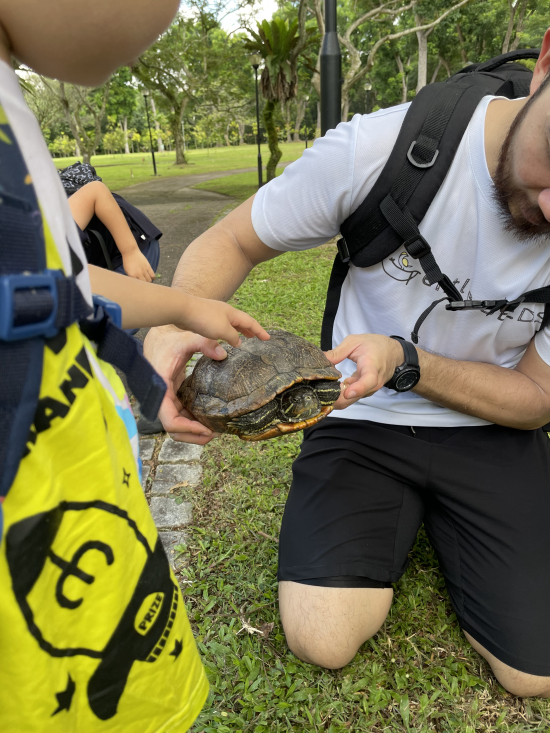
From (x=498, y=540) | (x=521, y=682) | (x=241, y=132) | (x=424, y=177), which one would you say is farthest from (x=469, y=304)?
(x=241, y=132)

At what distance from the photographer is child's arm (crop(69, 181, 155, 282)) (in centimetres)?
308

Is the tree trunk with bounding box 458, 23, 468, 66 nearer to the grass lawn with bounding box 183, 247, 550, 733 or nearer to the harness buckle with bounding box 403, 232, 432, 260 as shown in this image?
the harness buckle with bounding box 403, 232, 432, 260

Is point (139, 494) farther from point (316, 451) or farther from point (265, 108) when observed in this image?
point (265, 108)

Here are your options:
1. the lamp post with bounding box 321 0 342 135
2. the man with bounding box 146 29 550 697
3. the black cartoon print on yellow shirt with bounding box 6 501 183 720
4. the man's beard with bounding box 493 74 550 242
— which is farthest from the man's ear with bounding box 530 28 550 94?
the lamp post with bounding box 321 0 342 135

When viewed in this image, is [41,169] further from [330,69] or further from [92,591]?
[330,69]

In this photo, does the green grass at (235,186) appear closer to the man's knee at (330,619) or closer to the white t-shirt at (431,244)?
the white t-shirt at (431,244)

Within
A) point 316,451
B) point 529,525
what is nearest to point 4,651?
point 316,451

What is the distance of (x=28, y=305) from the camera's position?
702 mm

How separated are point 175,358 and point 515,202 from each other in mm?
1396

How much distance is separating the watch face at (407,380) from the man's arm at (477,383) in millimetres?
39

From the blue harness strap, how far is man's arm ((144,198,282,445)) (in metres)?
1.19

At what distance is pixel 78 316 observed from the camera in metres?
0.80

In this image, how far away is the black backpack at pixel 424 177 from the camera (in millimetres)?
1832

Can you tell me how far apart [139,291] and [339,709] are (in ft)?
5.28
